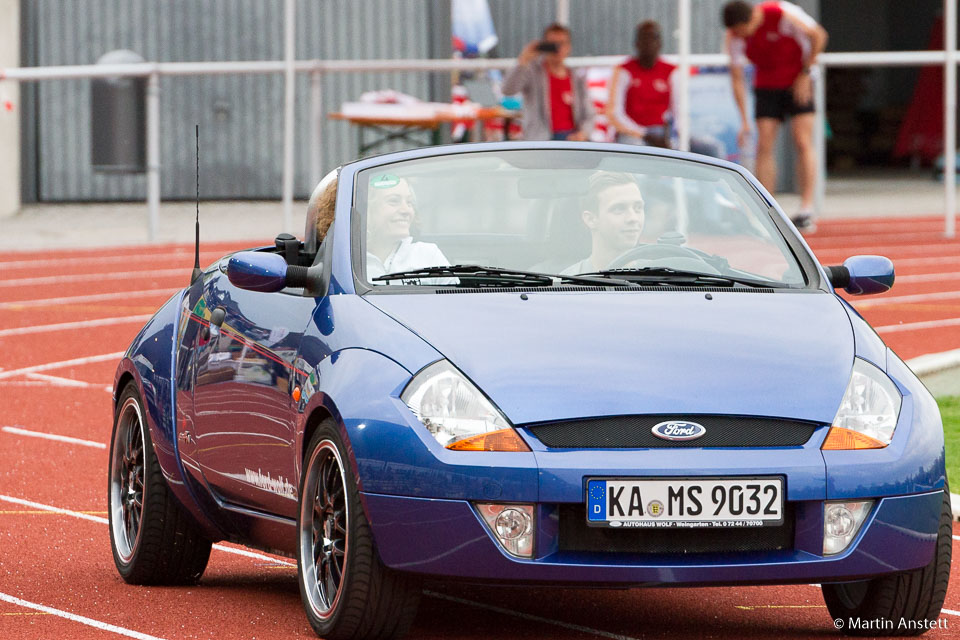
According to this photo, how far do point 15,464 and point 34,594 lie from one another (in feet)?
10.1

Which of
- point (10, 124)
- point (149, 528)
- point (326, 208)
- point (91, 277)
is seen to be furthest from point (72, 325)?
point (10, 124)

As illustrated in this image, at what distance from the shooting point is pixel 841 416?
501cm

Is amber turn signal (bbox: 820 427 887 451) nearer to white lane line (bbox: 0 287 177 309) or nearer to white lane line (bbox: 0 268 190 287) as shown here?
white lane line (bbox: 0 287 177 309)

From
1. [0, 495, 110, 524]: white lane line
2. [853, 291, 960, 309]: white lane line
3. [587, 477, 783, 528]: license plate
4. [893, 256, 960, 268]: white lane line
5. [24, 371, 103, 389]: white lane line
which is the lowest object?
[24, 371, 103, 389]: white lane line

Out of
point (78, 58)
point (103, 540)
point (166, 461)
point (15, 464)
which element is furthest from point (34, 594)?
point (78, 58)

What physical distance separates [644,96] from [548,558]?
14652mm

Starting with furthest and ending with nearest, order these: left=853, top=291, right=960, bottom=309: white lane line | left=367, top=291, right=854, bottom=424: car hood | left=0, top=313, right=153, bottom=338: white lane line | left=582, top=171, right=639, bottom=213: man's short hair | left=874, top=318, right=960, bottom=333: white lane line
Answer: left=853, top=291, right=960, bottom=309: white lane line < left=0, top=313, right=153, bottom=338: white lane line < left=874, top=318, right=960, bottom=333: white lane line < left=582, top=171, right=639, bottom=213: man's short hair < left=367, top=291, right=854, bottom=424: car hood

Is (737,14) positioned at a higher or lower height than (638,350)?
higher

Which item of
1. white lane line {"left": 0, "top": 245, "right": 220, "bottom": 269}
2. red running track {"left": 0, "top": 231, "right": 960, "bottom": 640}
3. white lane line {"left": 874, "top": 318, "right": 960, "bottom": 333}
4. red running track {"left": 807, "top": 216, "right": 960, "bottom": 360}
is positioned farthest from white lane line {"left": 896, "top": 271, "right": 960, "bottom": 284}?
white lane line {"left": 0, "top": 245, "right": 220, "bottom": 269}

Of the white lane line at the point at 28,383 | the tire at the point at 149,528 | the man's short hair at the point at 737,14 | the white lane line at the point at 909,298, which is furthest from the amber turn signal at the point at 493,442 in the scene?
the man's short hair at the point at 737,14

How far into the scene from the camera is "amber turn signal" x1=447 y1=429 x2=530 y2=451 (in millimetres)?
4836

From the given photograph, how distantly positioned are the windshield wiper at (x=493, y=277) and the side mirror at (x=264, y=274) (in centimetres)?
26

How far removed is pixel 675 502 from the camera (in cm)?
483

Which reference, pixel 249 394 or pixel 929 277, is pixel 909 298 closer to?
pixel 929 277
